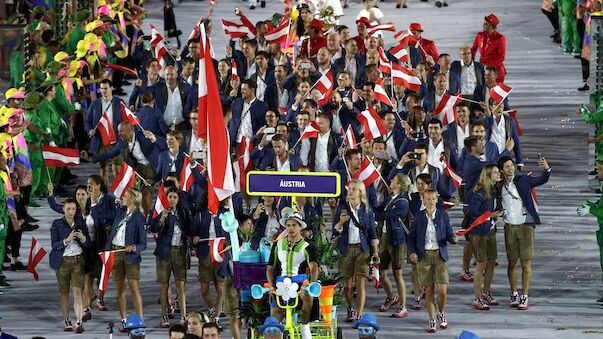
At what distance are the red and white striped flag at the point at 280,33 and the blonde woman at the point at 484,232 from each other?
868 cm

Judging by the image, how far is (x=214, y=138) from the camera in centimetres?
2330

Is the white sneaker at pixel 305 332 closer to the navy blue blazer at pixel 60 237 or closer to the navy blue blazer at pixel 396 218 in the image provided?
the navy blue blazer at pixel 396 218

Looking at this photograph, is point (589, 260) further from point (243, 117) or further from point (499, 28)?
point (499, 28)

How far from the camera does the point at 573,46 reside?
136 ft

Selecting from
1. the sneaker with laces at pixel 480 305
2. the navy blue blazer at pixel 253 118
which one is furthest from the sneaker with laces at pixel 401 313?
the navy blue blazer at pixel 253 118

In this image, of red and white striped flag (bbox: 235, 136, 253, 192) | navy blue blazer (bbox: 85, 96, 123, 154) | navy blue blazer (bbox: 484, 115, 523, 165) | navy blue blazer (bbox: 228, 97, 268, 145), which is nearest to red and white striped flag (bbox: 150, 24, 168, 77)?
navy blue blazer (bbox: 85, 96, 123, 154)

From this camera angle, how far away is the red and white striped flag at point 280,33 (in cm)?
3394

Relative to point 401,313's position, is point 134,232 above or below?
above

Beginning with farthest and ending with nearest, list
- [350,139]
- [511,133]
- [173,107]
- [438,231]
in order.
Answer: [173,107] < [511,133] < [350,139] < [438,231]

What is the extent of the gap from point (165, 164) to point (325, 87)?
344 centimetres

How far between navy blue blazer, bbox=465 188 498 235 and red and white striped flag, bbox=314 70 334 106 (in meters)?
4.63

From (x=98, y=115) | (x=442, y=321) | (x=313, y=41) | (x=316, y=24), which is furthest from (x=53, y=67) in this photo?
(x=442, y=321)

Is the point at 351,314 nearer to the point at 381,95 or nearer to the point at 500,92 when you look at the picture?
the point at 381,95

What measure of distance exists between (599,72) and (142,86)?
7.30 m
